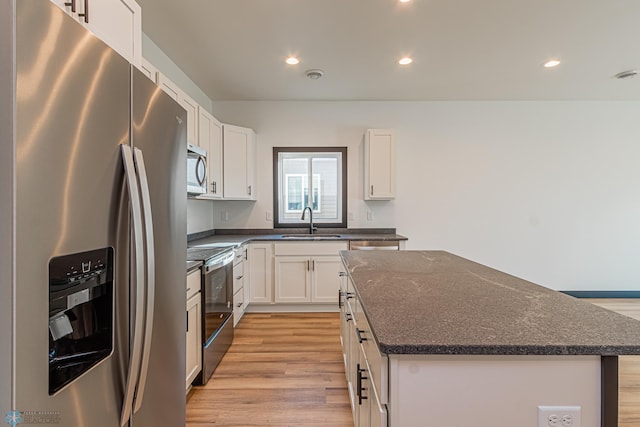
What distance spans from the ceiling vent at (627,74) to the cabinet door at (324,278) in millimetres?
3636

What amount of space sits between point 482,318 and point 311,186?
10.8ft

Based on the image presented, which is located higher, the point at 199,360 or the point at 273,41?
the point at 273,41

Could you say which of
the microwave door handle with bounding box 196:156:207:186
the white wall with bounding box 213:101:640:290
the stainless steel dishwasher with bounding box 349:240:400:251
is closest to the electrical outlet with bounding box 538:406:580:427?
the microwave door handle with bounding box 196:156:207:186

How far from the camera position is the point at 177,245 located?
4.27ft

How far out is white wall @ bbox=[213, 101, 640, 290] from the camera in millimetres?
4082

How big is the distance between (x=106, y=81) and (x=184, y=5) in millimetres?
1720

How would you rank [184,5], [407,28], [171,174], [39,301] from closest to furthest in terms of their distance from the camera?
[39,301] → [171,174] → [184,5] → [407,28]

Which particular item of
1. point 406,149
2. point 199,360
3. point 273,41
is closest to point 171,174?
point 199,360

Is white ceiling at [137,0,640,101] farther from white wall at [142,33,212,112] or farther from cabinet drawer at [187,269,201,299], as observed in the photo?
cabinet drawer at [187,269,201,299]

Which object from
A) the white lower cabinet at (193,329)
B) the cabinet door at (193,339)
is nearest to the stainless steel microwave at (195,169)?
the white lower cabinet at (193,329)

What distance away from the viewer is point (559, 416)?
80cm

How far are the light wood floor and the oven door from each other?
335 millimetres

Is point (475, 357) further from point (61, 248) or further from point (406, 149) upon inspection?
point (406, 149)

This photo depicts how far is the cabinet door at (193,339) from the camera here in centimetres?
192
